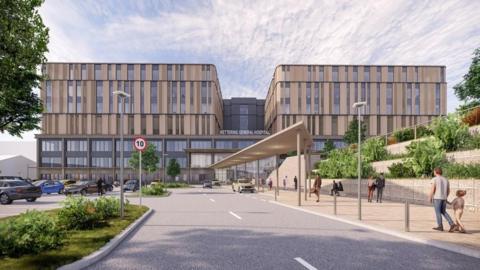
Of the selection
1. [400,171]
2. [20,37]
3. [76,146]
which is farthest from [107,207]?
[76,146]

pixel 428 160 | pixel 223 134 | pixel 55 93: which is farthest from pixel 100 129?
pixel 428 160

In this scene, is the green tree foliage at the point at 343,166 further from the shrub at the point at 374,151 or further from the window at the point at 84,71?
the window at the point at 84,71

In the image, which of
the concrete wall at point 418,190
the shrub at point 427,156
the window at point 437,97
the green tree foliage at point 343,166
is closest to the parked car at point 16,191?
the concrete wall at point 418,190

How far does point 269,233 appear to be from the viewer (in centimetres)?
1003

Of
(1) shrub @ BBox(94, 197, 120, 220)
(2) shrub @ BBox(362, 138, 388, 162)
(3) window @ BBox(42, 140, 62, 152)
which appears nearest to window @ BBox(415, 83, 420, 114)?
(2) shrub @ BBox(362, 138, 388, 162)

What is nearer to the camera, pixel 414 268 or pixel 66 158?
pixel 414 268

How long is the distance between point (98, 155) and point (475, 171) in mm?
76242

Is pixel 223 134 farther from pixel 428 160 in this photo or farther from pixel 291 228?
pixel 291 228

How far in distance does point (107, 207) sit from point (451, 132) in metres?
19.4

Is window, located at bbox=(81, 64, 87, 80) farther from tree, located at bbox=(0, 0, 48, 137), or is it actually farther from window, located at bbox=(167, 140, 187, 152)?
tree, located at bbox=(0, 0, 48, 137)

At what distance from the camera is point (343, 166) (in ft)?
108

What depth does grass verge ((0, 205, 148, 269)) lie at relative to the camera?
6.06 metres

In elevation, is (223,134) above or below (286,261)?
above

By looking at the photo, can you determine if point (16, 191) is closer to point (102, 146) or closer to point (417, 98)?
point (102, 146)
